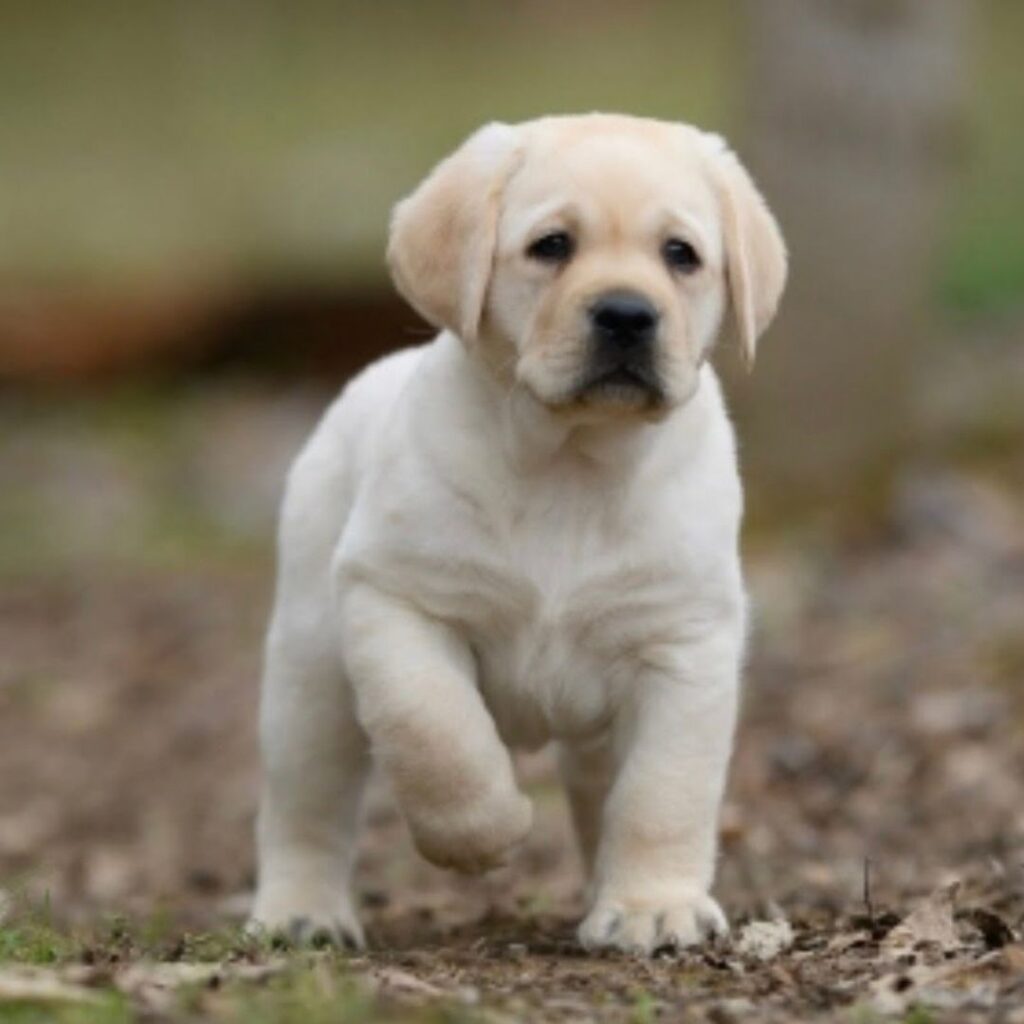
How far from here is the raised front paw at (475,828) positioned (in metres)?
5.46

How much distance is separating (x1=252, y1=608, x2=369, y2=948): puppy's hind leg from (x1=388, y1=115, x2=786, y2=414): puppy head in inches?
38.7

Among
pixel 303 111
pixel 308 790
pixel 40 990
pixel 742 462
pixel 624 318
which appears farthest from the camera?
pixel 303 111

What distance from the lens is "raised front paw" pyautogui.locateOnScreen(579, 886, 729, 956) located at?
543cm

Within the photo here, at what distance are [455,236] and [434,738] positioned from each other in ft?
3.35

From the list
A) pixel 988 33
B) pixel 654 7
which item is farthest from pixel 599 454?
pixel 654 7

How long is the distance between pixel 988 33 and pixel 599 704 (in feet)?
75.8

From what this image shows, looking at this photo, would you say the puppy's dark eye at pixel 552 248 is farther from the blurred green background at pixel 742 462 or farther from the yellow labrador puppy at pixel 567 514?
the blurred green background at pixel 742 462

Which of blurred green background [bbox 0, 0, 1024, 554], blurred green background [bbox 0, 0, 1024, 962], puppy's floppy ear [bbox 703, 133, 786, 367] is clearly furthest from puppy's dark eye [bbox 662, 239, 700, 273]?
blurred green background [bbox 0, 0, 1024, 554]

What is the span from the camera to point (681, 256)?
5.50m

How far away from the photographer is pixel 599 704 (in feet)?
18.6

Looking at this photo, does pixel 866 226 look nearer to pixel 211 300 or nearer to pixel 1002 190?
pixel 211 300

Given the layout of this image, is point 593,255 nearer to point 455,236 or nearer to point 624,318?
point 624,318

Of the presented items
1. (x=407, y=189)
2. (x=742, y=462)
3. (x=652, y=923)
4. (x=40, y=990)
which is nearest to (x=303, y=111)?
(x=407, y=189)

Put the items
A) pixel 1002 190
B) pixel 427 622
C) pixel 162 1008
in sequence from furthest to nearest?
pixel 1002 190 → pixel 427 622 → pixel 162 1008
